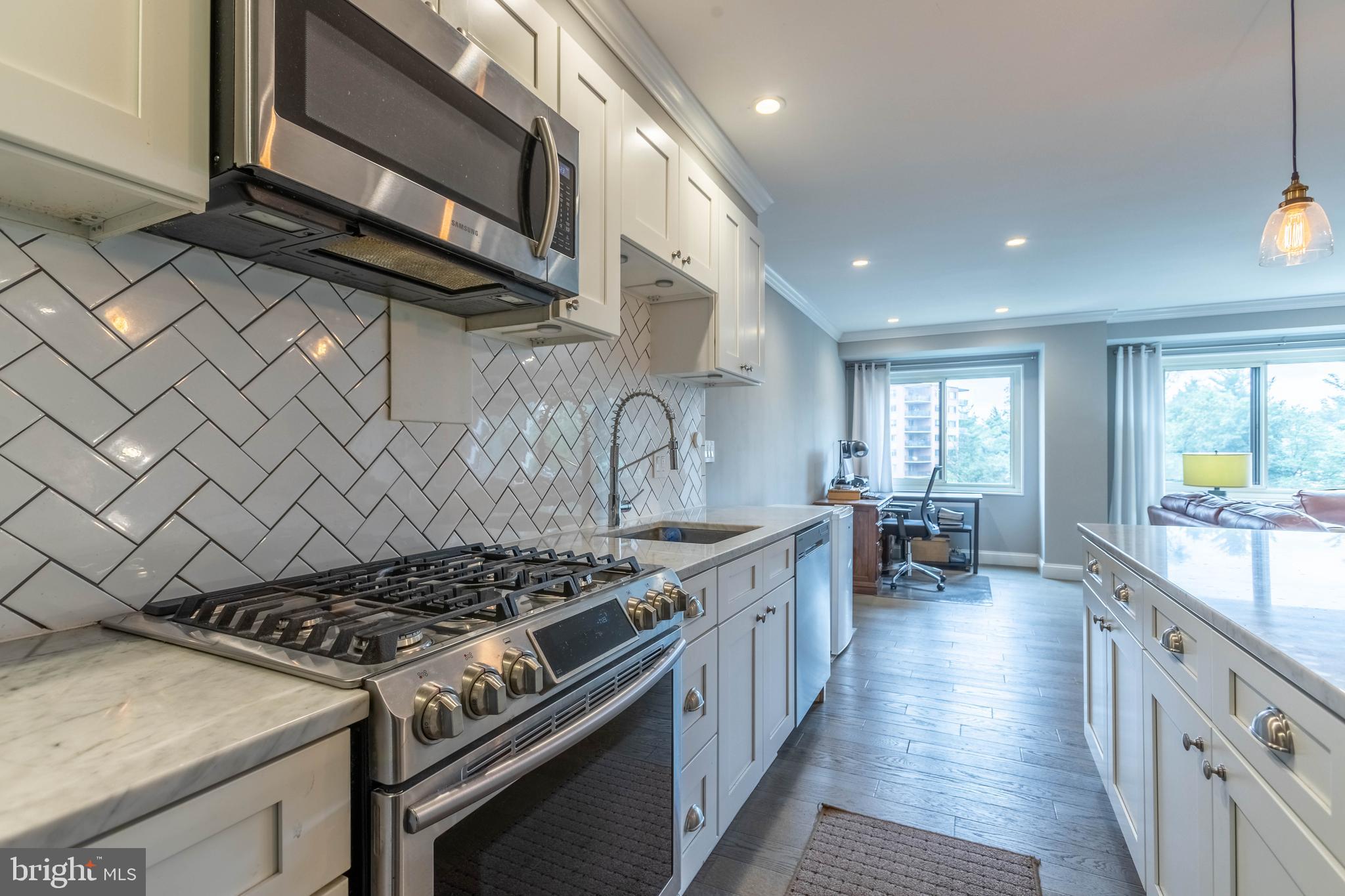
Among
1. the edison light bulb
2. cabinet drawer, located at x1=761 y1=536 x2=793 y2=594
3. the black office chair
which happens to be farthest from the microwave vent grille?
the black office chair

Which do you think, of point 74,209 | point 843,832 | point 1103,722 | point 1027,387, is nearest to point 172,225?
point 74,209

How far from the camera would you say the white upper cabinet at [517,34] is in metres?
1.29

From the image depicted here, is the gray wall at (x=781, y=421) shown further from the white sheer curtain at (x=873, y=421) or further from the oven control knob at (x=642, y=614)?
the oven control knob at (x=642, y=614)

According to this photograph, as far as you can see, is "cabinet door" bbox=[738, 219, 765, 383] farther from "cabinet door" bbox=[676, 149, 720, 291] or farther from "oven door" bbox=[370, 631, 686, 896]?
"oven door" bbox=[370, 631, 686, 896]

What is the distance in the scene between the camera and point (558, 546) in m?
1.81

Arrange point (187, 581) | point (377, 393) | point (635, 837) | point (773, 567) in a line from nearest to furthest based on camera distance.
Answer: point (187, 581) → point (635, 837) → point (377, 393) → point (773, 567)

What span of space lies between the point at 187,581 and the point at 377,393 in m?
0.53

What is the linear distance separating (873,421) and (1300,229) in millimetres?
5160

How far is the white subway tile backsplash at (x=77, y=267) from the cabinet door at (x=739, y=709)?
1.51m

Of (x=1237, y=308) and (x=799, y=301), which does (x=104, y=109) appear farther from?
(x=1237, y=308)

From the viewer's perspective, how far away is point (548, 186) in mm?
1367

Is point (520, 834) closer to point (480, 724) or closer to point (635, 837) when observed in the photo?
point (480, 724)

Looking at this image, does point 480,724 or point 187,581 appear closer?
point 480,724

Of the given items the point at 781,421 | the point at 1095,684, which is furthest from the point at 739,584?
the point at 781,421
